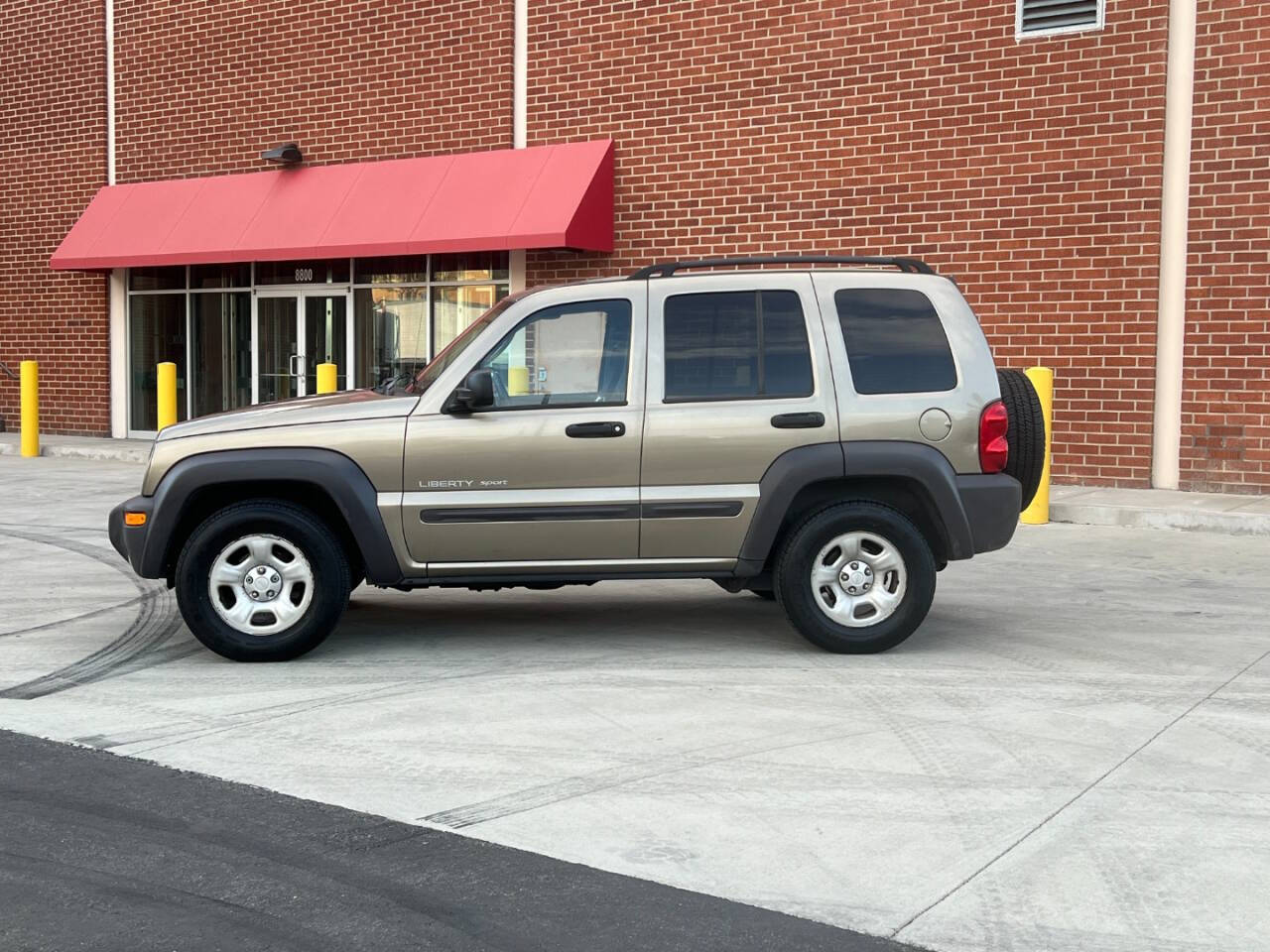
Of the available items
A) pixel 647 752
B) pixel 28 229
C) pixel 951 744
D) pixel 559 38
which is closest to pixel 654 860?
pixel 647 752

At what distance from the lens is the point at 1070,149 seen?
15.5 metres

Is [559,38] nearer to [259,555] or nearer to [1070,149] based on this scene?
[1070,149]

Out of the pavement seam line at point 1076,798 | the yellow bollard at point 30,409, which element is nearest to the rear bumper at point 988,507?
the pavement seam line at point 1076,798

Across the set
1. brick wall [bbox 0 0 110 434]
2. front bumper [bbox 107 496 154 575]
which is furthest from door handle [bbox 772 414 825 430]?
brick wall [bbox 0 0 110 434]

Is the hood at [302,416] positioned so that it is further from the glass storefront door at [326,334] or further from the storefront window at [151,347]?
the storefront window at [151,347]

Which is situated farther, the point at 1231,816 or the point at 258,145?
the point at 258,145

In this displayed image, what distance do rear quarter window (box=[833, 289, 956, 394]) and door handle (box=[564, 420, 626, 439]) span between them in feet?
4.00

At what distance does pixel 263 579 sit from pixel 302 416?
0.83m

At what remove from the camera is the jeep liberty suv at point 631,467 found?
24.2 feet

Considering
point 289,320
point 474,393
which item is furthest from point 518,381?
point 289,320

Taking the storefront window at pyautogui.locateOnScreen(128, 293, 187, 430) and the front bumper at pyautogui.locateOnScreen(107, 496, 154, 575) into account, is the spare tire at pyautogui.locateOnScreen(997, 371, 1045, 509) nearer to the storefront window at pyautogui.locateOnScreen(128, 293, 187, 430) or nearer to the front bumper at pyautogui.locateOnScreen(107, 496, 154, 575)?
the front bumper at pyautogui.locateOnScreen(107, 496, 154, 575)

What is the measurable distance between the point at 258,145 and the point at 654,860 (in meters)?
19.1

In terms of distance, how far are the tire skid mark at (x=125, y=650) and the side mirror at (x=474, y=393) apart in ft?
6.67

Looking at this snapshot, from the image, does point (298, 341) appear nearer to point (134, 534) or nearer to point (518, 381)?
point (134, 534)
